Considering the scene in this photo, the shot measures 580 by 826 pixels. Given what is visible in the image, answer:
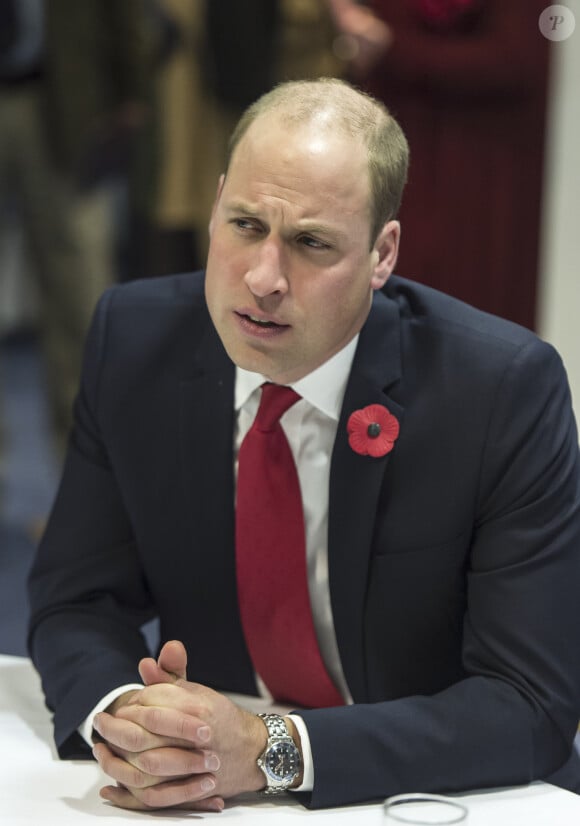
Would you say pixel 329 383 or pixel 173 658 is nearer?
pixel 173 658

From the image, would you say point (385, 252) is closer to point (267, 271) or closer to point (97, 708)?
point (267, 271)

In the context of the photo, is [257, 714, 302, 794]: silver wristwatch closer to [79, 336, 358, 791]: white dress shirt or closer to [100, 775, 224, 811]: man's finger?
[100, 775, 224, 811]: man's finger

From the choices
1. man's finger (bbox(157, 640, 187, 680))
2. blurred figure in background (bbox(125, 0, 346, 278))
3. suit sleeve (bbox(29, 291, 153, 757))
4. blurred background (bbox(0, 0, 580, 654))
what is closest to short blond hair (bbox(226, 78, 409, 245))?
suit sleeve (bbox(29, 291, 153, 757))

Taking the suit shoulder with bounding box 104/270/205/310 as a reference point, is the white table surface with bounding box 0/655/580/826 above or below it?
below

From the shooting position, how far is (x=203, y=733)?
166cm

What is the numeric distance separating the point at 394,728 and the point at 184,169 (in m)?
2.81

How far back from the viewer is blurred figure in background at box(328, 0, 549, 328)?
3.58 meters

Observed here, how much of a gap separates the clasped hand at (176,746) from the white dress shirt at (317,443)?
306 millimetres

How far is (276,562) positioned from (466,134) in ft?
6.35

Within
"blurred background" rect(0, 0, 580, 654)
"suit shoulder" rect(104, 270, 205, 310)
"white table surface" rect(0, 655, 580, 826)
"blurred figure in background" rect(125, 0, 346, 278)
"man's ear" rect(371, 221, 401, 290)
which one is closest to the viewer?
"white table surface" rect(0, 655, 580, 826)

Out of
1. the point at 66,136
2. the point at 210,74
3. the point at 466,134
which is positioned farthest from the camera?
the point at 66,136

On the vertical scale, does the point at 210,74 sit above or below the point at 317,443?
above

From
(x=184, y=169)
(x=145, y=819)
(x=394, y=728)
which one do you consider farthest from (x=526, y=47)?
(x=145, y=819)

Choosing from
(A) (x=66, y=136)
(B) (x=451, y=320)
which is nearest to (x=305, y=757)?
(B) (x=451, y=320)
